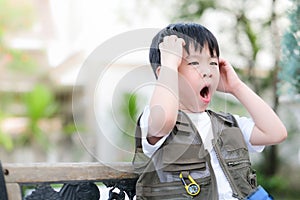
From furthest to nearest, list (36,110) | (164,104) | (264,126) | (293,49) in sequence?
1. (36,110)
2. (293,49)
3. (264,126)
4. (164,104)

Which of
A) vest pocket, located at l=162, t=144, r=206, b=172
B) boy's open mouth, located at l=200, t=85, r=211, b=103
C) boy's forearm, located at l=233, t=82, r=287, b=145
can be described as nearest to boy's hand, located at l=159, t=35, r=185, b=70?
boy's open mouth, located at l=200, t=85, r=211, b=103

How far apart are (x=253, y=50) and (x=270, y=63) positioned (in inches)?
12.3

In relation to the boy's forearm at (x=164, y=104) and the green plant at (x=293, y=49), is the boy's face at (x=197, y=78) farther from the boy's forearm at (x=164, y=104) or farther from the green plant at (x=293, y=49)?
the green plant at (x=293, y=49)

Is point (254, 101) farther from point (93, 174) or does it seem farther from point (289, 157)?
point (289, 157)

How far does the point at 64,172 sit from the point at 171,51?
47 centimetres

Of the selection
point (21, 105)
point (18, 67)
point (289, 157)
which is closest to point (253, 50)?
point (289, 157)

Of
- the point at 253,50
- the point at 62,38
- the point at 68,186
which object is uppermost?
the point at 62,38

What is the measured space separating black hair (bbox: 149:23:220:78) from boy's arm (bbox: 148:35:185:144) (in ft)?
0.07

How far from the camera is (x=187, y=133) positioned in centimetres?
155

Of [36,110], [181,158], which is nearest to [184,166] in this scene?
[181,158]

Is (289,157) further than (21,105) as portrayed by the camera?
No

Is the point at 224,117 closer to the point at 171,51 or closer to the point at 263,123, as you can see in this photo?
the point at 263,123

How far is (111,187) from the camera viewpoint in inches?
67.4

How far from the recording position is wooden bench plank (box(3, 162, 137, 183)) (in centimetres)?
160
